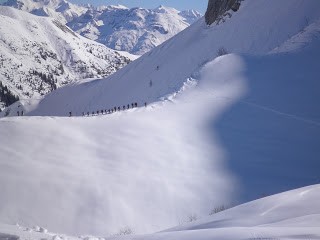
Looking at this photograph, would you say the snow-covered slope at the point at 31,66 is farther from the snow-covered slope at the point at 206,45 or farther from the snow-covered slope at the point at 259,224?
the snow-covered slope at the point at 259,224

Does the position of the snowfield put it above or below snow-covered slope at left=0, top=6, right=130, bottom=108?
below

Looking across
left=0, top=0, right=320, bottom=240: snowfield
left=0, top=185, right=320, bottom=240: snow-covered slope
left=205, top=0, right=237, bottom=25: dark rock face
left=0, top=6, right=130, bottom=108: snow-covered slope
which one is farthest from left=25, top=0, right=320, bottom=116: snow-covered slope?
left=0, top=6, right=130, bottom=108: snow-covered slope

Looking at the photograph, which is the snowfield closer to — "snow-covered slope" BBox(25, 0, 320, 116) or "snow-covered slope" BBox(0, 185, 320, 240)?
"snow-covered slope" BBox(0, 185, 320, 240)

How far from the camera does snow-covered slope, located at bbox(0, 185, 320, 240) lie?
4.55 meters

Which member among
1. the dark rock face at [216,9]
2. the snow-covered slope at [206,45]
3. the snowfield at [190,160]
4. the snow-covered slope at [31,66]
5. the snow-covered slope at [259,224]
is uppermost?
the snow-covered slope at [31,66]

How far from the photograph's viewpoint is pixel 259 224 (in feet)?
18.3

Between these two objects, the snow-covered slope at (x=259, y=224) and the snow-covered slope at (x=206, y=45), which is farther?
the snow-covered slope at (x=206, y=45)

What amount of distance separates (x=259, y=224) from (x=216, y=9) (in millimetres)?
44894

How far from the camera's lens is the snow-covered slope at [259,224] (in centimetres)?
455

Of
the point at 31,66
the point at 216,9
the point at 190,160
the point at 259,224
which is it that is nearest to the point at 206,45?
the point at 216,9

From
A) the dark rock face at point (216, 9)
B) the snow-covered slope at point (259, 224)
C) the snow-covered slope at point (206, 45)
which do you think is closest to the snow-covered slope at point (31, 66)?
the snow-covered slope at point (206, 45)

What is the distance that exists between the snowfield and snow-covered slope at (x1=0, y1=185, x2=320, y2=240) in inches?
0.7

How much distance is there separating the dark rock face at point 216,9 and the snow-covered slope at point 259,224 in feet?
138

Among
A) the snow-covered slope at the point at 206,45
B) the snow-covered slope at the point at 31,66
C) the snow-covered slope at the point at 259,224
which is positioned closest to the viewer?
the snow-covered slope at the point at 259,224
